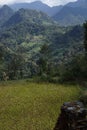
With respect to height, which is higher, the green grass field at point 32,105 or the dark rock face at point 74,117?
the dark rock face at point 74,117

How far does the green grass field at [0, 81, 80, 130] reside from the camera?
113 ft

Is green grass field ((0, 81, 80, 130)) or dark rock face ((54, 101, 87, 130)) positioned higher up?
dark rock face ((54, 101, 87, 130))

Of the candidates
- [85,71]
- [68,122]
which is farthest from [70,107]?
[85,71]

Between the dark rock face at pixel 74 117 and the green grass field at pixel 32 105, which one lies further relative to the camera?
the green grass field at pixel 32 105

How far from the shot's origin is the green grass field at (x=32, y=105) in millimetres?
34312

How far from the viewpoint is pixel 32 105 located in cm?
4416

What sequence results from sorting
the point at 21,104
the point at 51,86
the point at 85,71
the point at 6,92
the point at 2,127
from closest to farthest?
the point at 2,127 < the point at 21,104 < the point at 6,92 < the point at 51,86 < the point at 85,71

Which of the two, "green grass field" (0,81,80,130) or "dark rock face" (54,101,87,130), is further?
"green grass field" (0,81,80,130)

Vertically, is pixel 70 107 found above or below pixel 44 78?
above

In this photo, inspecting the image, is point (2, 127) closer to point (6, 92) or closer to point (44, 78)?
point (6, 92)

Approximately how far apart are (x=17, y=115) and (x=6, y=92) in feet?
60.9

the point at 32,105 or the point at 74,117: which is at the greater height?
the point at 74,117

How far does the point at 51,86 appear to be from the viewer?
63.0m

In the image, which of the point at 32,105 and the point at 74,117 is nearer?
the point at 74,117
